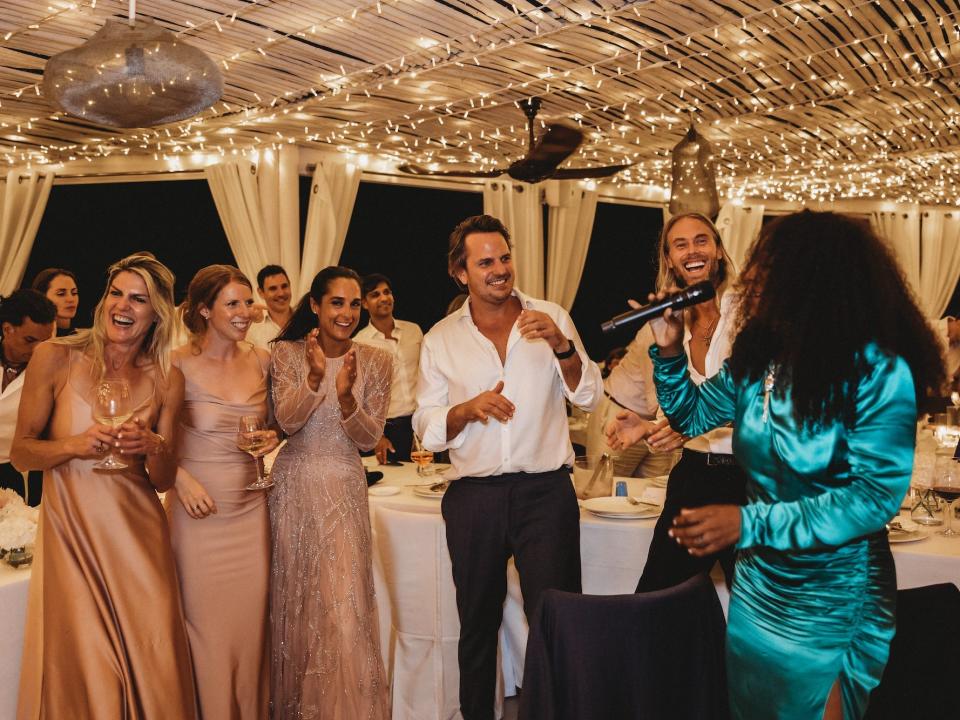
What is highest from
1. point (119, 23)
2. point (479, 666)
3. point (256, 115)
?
point (256, 115)

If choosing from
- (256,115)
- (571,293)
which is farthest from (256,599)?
(571,293)

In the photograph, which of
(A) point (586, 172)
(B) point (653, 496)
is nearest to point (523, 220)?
(A) point (586, 172)

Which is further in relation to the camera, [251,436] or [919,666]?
[251,436]

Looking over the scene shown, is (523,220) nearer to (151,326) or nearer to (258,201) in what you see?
(258,201)

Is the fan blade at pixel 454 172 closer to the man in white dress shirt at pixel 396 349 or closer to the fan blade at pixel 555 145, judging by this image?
the fan blade at pixel 555 145

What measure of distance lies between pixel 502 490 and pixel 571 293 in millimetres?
7559

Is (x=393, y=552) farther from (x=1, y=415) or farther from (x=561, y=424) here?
Answer: (x=1, y=415)

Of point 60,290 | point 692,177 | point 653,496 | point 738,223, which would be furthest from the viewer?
point 738,223

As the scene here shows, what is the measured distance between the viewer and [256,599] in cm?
308

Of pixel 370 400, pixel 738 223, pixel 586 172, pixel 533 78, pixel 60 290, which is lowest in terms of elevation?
pixel 370 400

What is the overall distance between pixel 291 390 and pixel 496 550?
3.06 ft

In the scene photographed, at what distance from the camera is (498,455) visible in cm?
310

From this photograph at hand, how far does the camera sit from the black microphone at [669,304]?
206 cm

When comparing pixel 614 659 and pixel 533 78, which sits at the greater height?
pixel 533 78
